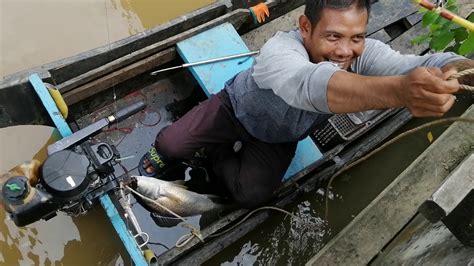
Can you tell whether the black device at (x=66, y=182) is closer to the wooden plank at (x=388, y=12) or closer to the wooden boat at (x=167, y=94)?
the wooden boat at (x=167, y=94)

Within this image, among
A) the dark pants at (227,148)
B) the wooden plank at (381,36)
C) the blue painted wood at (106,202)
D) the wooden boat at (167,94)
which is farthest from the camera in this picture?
the wooden plank at (381,36)

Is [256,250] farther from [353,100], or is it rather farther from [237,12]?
[353,100]

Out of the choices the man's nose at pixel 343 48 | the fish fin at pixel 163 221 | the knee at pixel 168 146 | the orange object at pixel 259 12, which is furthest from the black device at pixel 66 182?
the orange object at pixel 259 12

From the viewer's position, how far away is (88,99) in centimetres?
376

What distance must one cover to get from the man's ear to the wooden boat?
1328mm

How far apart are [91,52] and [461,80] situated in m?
2.64

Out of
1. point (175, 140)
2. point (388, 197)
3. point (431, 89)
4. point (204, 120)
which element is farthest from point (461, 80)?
point (175, 140)

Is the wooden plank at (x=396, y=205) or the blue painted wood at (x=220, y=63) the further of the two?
the blue painted wood at (x=220, y=63)

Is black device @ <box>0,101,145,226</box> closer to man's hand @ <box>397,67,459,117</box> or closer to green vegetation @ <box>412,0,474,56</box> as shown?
man's hand @ <box>397,67,459,117</box>

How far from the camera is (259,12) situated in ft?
13.6

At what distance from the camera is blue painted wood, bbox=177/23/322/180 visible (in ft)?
12.2

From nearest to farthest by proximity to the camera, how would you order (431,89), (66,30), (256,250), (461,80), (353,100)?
(431,89) < (353,100) < (461,80) < (256,250) < (66,30)

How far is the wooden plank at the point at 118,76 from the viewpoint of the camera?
352 centimetres

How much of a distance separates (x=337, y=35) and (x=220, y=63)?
5.21 ft
